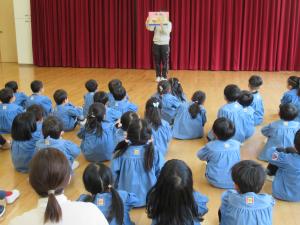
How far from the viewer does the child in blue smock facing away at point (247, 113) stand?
3.93 m

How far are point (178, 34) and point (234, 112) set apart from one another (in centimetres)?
476

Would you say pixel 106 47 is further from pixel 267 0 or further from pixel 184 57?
pixel 267 0

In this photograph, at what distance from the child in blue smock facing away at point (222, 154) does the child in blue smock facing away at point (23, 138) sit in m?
1.47

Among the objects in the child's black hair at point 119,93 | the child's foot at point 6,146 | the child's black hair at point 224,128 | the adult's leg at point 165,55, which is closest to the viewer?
the child's black hair at point 224,128

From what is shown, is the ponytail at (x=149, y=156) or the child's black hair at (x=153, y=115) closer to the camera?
the ponytail at (x=149, y=156)

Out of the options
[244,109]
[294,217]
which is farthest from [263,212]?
[244,109]

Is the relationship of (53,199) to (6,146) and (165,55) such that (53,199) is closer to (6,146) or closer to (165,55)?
(6,146)

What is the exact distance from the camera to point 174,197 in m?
1.94

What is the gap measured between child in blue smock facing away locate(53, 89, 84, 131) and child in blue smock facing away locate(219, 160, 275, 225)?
2.50m

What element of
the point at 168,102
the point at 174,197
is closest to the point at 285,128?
the point at 168,102

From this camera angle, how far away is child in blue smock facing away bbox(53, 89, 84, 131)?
13.9 feet

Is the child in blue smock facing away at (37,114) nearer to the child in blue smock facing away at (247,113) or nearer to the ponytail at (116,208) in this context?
the ponytail at (116,208)

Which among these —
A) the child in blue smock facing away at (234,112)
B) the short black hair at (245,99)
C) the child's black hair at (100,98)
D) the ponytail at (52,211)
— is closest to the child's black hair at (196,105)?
the child in blue smock facing away at (234,112)

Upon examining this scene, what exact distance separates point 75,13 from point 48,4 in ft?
2.12
